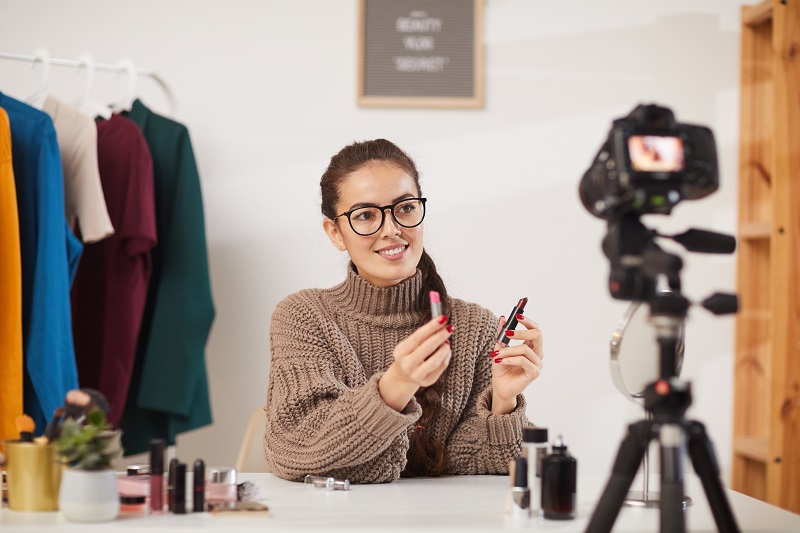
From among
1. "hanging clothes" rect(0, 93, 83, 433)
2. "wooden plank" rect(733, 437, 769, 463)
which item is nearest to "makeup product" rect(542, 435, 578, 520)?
"hanging clothes" rect(0, 93, 83, 433)

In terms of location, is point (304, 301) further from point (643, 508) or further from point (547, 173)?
point (547, 173)

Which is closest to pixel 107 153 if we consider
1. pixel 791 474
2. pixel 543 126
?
pixel 543 126

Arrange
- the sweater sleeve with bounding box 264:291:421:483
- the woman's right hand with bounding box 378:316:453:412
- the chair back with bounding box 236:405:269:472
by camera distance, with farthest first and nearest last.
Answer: the chair back with bounding box 236:405:269:472, the sweater sleeve with bounding box 264:291:421:483, the woman's right hand with bounding box 378:316:453:412

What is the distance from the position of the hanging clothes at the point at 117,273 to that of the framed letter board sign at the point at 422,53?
0.77m

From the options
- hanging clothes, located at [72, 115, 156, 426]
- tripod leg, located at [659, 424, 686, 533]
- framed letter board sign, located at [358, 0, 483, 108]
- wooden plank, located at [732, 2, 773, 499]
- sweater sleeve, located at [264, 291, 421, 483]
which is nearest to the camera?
tripod leg, located at [659, 424, 686, 533]

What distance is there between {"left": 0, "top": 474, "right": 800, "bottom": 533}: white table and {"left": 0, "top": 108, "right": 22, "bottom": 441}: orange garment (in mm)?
931

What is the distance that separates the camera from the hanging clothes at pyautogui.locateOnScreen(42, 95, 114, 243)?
7.80 feet

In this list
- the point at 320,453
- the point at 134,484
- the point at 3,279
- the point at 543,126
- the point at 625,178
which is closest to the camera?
the point at 625,178

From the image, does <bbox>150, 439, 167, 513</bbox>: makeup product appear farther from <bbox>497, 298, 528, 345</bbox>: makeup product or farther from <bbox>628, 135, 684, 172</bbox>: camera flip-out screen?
<bbox>628, 135, 684, 172</bbox>: camera flip-out screen

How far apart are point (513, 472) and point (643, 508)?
0.19 m

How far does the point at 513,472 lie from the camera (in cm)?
132

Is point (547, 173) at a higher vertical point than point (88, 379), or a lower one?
higher

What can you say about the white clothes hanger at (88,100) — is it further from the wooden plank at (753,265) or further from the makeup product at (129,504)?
the wooden plank at (753,265)

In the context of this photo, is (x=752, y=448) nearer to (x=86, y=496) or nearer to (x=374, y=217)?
(x=374, y=217)
